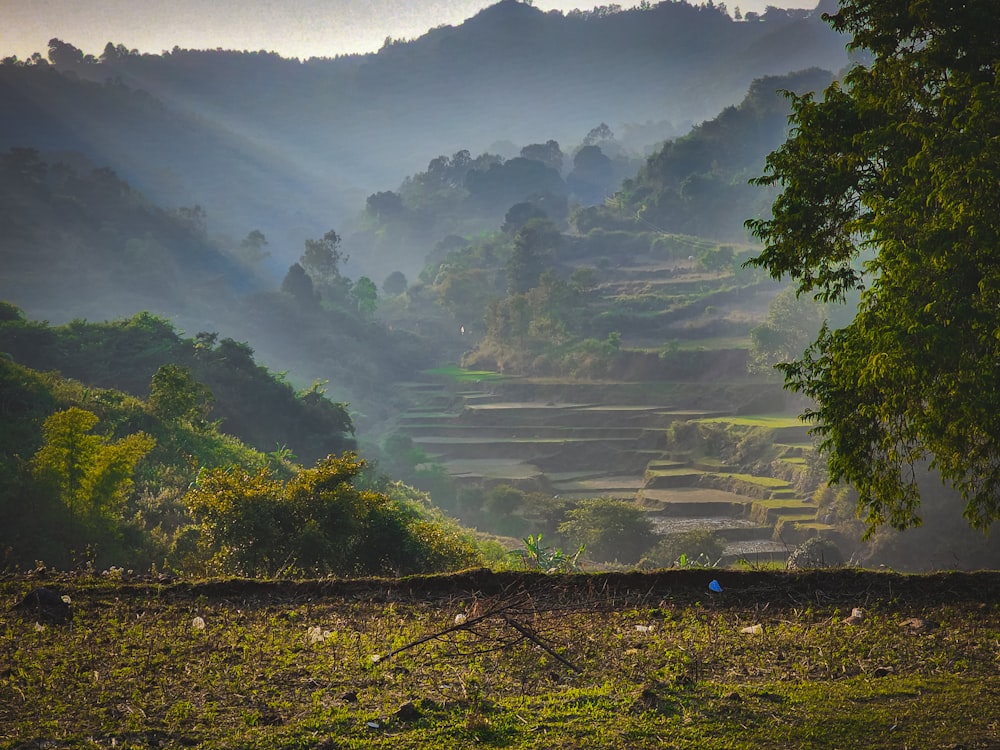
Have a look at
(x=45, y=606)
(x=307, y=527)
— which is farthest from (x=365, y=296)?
(x=45, y=606)

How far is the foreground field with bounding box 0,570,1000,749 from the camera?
5.02 m

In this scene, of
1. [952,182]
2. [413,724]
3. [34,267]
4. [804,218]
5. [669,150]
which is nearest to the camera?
[413,724]

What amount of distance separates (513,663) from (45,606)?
429 centimetres

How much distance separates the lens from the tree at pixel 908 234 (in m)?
7.02

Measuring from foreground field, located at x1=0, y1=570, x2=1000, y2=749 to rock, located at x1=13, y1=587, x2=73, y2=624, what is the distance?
2.8 inches

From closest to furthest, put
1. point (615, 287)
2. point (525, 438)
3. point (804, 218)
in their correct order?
point (804, 218) < point (525, 438) < point (615, 287)

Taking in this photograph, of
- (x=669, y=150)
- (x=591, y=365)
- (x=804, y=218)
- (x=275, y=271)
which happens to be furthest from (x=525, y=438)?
(x=275, y=271)

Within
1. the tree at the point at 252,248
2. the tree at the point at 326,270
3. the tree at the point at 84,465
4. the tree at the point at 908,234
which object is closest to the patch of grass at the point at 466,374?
the tree at the point at 326,270

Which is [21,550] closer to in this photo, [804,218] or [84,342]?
[804,218]

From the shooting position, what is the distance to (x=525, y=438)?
200ft

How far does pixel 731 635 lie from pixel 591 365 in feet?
207

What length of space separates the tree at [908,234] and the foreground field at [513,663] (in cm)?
141

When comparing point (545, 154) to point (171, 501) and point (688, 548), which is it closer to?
point (688, 548)

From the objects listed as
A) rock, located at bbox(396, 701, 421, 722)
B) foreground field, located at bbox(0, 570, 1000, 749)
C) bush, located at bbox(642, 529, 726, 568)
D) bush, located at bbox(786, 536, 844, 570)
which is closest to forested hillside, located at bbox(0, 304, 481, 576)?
foreground field, located at bbox(0, 570, 1000, 749)
